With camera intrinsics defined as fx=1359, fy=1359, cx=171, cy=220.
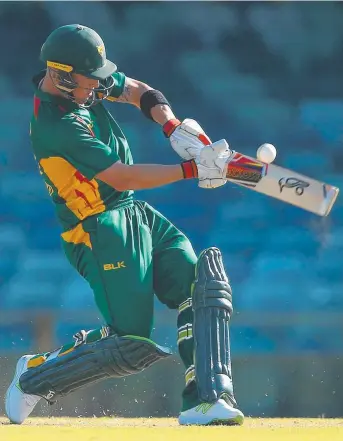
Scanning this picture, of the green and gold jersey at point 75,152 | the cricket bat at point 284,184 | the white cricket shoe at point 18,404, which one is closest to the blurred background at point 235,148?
the white cricket shoe at point 18,404

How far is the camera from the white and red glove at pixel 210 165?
4641mm

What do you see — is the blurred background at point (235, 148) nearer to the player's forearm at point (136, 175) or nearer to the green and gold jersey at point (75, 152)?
the green and gold jersey at point (75, 152)

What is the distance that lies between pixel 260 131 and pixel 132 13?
3.46 ft

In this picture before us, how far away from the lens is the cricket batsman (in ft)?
15.6

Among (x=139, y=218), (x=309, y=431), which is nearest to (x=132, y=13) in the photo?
(x=139, y=218)

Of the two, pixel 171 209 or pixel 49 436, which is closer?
pixel 49 436

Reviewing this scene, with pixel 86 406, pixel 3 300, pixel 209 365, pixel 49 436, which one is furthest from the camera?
pixel 3 300

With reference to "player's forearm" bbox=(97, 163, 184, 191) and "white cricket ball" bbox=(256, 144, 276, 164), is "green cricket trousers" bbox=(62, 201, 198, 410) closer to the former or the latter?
"player's forearm" bbox=(97, 163, 184, 191)

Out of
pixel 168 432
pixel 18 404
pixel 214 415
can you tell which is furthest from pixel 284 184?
pixel 18 404

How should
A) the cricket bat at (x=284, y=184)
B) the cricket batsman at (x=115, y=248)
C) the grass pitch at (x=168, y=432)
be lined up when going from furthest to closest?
1. the cricket batsman at (x=115, y=248)
2. the cricket bat at (x=284, y=184)
3. the grass pitch at (x=168, y=432)

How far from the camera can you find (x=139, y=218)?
5.04 metres

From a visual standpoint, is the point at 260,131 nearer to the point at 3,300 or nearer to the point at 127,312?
the point at 3,300

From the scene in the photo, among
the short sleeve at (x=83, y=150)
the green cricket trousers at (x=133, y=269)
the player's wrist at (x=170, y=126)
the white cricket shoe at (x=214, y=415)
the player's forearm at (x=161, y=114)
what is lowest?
the white cricket shoe at (x=214, y=415)

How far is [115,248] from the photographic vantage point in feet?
16.2
